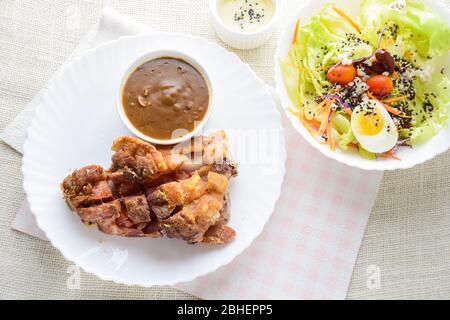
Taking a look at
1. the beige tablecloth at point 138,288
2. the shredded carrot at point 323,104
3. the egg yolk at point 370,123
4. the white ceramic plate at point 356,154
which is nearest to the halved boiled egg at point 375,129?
the egg yolk at point 370,123

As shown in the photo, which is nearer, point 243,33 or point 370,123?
point 370,123

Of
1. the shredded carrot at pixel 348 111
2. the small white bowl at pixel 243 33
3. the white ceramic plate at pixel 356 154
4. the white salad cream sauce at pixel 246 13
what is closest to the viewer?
the white ceramic plate at pixel 356 154

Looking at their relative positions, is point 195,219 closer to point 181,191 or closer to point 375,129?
point 181,191

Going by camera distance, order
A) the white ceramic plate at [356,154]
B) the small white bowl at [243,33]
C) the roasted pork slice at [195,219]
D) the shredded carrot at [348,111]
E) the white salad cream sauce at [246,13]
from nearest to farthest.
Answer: the roasted pork slice at [195,219], the white ceramic plate at [356,154], the shredded carrot at [348,111], the small white bowl at [243,33], the white salad cream sauce at [246,13]

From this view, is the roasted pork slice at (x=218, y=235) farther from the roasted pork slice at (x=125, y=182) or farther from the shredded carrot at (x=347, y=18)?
the shredded carrot at (x=347, y=18)

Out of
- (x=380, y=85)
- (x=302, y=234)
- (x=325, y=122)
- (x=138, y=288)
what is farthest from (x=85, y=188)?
(x=380, y=85)
